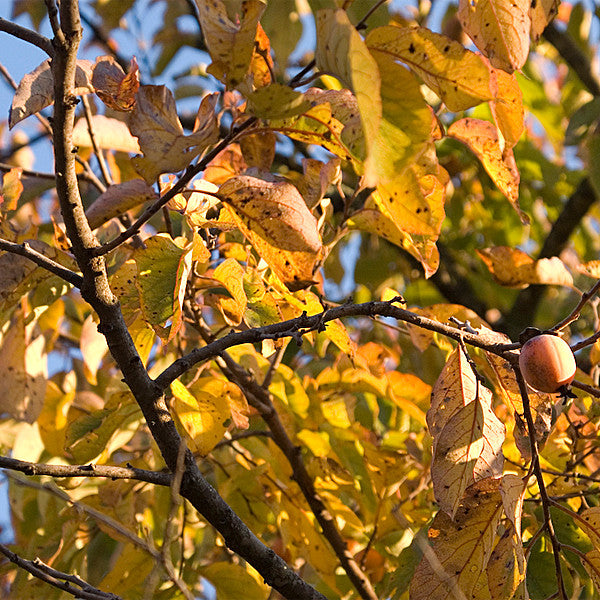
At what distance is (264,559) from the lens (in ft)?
2.68

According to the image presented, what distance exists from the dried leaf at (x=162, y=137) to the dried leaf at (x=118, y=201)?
114mm

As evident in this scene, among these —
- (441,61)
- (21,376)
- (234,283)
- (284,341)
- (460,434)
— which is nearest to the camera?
(441,61)

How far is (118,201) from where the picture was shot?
2.60 ft

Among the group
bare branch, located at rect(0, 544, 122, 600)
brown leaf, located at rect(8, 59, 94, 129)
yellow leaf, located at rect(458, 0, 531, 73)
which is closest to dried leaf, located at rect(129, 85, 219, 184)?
brown leaf, located at rect(8, 59, 94, 129)

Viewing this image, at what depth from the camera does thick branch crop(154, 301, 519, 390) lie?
70cm

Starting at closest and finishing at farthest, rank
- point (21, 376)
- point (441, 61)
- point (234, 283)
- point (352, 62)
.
Result: point (352, 62) → point (441, 61) → point (234, 283) → point (21, 376)

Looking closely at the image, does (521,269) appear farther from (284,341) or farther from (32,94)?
(32,94)

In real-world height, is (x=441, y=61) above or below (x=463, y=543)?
above

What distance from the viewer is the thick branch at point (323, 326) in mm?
701

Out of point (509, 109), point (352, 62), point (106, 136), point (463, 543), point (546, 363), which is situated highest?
point (106, 136)

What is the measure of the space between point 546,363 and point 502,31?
30cm

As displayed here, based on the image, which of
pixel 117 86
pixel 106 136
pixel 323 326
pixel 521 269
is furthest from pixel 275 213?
pixel 106 136

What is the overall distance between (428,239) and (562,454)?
0.44 meters

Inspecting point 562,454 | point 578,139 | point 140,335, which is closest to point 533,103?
point 578,139
